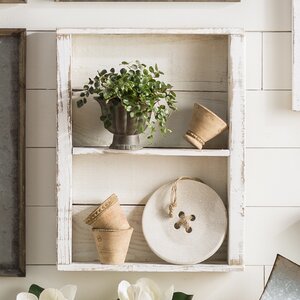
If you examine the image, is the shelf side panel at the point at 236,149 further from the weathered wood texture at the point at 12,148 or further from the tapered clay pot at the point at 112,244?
the weathered wood texture at the point at 12,148

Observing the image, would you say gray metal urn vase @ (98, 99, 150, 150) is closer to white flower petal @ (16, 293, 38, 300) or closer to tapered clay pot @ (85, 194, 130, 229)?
tapered clay pot @ (85, 194, 130, 229)

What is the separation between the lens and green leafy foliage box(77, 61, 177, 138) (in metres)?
1.44

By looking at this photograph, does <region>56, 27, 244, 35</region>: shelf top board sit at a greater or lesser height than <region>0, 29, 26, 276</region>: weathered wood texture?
greater

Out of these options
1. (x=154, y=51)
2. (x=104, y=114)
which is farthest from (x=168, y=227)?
(x=154, y=51)

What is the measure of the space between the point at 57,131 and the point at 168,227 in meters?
0.35

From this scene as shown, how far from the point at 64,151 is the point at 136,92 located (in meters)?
0.23

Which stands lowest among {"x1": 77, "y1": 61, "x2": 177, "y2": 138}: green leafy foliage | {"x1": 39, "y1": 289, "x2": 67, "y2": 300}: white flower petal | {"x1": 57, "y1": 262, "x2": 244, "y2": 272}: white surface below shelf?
{"x1": 39, "y1": 289, "x2": 67, "y2": 300}: white flower petal

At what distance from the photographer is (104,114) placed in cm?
149

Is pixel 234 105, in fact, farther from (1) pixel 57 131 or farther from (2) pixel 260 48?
(1) pixel 57 131

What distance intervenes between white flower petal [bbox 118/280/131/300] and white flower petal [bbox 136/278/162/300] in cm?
3

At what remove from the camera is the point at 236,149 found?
59.9 inches

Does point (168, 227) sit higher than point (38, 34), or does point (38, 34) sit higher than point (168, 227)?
point (38, 34)

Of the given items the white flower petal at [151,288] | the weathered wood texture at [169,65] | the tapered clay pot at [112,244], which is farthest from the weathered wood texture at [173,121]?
the white flower petal at [151,288]

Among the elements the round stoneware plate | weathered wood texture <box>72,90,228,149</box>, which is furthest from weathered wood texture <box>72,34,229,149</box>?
the round stoneware plate
